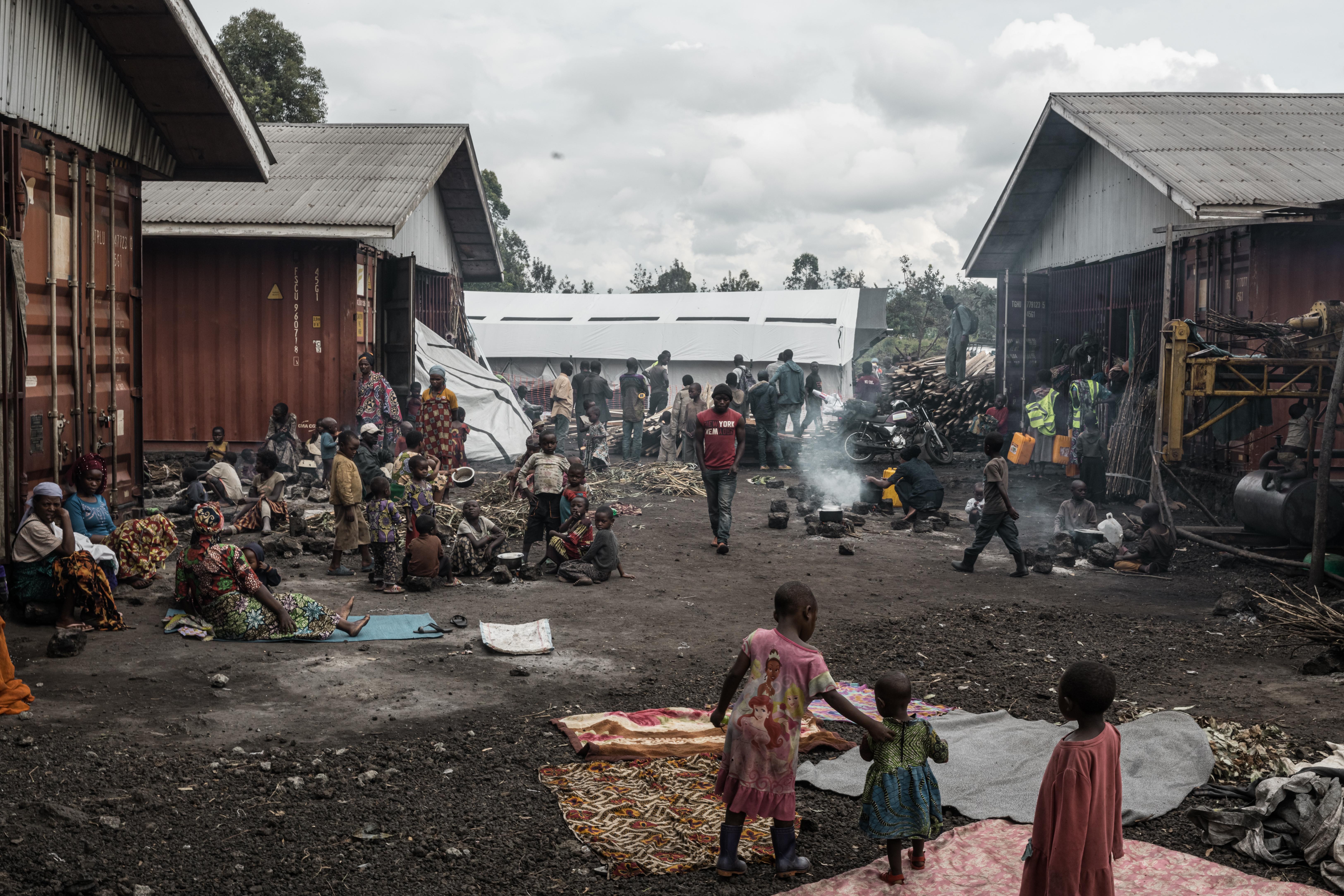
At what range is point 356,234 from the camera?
48.5 feet

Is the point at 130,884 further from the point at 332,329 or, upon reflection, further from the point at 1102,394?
the point at 1102,394

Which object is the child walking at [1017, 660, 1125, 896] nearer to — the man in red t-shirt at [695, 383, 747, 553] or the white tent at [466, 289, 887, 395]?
the man in red t-shirt at [695, 383, 747, 553]

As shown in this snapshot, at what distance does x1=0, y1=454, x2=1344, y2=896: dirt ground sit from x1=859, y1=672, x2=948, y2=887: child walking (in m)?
0.37

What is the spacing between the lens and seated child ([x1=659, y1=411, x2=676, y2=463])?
18266 millimetres

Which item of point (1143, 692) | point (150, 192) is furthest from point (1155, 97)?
point (150, 192)

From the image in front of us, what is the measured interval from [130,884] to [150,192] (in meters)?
13.9

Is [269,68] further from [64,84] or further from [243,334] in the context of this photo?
[64,84]

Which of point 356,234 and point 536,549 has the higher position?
point 356,234

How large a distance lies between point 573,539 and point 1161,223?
998cm

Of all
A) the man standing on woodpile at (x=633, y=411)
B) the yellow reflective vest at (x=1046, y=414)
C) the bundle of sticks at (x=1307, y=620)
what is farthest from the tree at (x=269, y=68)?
the bundle of sticks at (x=1307, y=620)

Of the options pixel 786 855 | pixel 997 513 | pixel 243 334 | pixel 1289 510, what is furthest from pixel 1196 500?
pixel 243 334

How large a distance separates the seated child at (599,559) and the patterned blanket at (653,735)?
3.62 metres

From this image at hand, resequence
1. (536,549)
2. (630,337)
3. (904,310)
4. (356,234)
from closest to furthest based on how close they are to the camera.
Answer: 1. (536,549)
2. (356,234)
3. (630,337)
4. (904,310)

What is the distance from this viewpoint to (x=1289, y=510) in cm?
997
